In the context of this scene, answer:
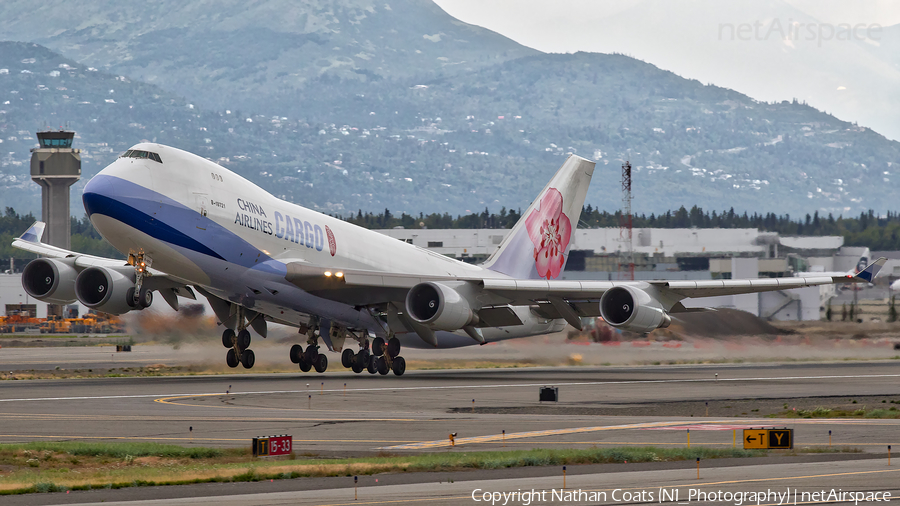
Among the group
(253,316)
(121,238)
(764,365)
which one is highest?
(121,238)

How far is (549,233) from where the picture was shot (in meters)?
52.1

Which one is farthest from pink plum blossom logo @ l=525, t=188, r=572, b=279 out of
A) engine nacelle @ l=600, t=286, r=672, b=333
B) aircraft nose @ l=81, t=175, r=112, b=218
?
aircraft nose @ l=81, t=175, r=112, b=218

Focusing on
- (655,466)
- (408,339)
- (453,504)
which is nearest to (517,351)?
(408,339)

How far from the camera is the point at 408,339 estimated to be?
4519 cm

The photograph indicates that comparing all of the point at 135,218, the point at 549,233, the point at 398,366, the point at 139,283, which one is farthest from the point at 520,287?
the point at 135,218

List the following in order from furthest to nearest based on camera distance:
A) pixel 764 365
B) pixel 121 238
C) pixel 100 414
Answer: pixel 764 365
pixel 121 238
pixel 100 414

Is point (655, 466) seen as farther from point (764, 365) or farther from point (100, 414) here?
point (764, 365)

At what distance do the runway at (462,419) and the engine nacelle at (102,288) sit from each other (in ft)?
10.6

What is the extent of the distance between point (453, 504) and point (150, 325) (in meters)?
38.6

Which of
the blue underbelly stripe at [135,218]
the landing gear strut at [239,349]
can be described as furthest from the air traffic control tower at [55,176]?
the blue underbelly stripe at [135,218]

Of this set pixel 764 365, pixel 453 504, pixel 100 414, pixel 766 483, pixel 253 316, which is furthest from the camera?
pixel 764 365

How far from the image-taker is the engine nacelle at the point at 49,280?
4147 cm

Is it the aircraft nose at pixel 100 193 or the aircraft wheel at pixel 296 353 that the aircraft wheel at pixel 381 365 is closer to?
the aircraft wheel at pixel 296 353

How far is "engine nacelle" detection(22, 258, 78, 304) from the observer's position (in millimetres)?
41469
